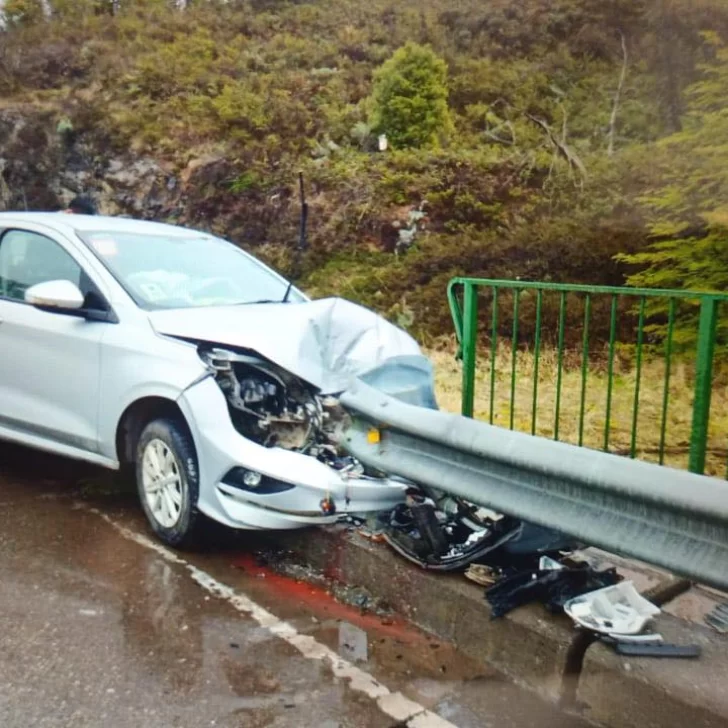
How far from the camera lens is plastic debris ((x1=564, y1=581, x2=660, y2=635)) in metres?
3.11

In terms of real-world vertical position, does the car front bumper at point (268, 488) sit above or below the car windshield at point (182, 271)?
below

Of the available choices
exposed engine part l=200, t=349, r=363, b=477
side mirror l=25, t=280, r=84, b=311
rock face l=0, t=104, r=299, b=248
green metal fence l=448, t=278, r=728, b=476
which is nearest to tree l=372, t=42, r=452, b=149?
rock face l=0, t=104, r=299, b=248

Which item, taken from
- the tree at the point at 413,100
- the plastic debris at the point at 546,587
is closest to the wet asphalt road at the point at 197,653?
the plastic debris at the point at 546,587

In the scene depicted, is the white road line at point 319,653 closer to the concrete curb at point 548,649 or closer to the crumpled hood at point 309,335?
the concrete curb at point 548,649

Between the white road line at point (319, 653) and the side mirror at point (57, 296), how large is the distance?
4.43ft

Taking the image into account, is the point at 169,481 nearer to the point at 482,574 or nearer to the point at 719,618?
the point at 482,574

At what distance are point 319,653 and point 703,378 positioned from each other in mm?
2090

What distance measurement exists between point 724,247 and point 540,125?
5443 mm

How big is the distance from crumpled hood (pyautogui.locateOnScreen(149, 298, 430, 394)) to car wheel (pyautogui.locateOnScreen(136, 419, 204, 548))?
518mm

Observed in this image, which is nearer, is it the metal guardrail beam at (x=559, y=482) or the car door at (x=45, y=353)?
the metal guardrail beam at (x=559, y=482)

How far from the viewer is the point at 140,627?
3588 mm

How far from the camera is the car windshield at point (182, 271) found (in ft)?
16.0

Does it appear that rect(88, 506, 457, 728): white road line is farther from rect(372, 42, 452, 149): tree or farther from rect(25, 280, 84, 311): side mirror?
rect(372, 42, 452, 149): tree

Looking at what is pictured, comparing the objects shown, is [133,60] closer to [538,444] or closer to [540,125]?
[540,125]
